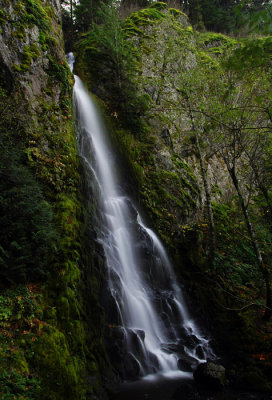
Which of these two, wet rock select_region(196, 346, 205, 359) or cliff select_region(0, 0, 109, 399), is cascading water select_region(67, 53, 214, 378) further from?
cliff select_region(0, 0, 109, 399)

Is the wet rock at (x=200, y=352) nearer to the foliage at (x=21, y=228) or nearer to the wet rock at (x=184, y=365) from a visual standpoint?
the wet rock at (x=184, y=365)

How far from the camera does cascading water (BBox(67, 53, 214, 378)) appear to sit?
20.5 ft

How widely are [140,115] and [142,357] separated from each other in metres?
11.8

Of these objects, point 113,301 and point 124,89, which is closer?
point 113,301

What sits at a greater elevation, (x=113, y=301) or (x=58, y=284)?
(x=58, y=284)

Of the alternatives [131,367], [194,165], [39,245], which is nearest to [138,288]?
[131,367]

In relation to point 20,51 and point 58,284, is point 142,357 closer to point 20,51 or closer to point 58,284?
point 58,284

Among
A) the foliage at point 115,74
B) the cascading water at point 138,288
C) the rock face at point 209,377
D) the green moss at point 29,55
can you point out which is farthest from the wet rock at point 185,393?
the foliage at point 115,74

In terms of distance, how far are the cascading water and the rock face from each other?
0.38 metres

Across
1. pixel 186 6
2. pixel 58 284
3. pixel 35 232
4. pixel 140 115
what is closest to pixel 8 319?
pixel 58 284

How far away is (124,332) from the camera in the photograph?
20.1 feet

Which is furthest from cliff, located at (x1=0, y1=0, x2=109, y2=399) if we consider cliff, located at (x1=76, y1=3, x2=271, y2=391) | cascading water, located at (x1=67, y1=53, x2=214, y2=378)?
cliff, located at (x1=76, y1=3, x2=271, y2=391)

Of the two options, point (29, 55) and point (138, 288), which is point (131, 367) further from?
point (29, 55)

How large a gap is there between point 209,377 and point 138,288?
2.95 metres
